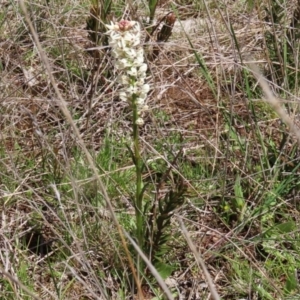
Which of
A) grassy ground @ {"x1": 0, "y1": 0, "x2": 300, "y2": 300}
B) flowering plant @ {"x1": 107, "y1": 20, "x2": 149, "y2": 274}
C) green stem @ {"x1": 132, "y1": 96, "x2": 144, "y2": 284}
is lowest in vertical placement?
grassy ground @ {"x1": 0, "y1": 0, "x2": 300, "y2": 300}

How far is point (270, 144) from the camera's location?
208 cm

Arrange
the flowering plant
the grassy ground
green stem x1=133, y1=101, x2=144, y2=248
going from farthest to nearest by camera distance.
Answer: the grassy ground, green stem x1=133, y1=101, x2=144, y2=248, the flowering plant

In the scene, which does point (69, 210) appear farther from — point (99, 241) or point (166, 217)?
point (166, 217)

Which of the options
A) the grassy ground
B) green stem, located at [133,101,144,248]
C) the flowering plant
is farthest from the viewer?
the grassy ground

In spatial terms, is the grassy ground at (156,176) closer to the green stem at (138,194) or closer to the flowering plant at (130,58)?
the green stem at (138,194)

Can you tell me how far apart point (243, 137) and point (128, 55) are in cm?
98

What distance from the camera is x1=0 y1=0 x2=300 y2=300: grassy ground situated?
1.71 meters

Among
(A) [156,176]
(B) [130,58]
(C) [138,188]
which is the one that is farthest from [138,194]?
(A) [156,176]

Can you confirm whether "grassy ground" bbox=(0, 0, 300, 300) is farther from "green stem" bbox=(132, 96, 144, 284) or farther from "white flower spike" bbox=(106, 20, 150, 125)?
"white flower spike" bbox=(106, 20, 150, 125)

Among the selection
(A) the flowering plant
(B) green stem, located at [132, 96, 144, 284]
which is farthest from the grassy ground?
(A) the flowering plant

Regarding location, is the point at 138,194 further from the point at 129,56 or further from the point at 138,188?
the point at 129,56

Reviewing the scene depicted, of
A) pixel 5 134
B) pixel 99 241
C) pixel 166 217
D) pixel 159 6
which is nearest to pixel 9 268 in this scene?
pixel 99 241

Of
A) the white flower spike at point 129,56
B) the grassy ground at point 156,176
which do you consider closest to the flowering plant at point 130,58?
the white flower spike at point 129,56

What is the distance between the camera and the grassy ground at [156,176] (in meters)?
1.71
